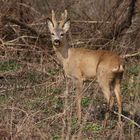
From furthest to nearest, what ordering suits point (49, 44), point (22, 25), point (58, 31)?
point (49, 44) → point (22, 25) → point (58, 31)

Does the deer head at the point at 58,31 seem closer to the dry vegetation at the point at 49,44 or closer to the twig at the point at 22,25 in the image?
the dry vegetation at the point at 49,44

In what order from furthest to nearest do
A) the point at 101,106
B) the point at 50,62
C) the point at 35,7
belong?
the point at 35,7, the point at 50,62, the point at 101,106

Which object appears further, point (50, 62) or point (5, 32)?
point (5, 32)

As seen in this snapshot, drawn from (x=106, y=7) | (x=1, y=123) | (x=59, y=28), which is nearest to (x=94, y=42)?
(x=106, y=7)

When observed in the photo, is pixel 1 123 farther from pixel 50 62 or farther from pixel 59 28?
pixel 50 62

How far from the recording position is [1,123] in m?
6.93

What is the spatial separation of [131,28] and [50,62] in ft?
8.70

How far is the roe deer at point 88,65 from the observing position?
28.8 ft

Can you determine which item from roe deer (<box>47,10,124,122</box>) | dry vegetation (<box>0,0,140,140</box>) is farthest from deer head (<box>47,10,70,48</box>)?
dry vegetation (<box>0,0,140,140</box>)

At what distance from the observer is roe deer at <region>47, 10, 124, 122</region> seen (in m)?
8.78

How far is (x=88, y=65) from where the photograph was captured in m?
9.35

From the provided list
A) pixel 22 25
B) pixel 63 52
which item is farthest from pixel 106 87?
pixel 22 25

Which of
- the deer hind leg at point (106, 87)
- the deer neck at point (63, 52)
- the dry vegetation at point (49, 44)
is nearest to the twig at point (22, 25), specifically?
the dry vegetation at point (49, 44)

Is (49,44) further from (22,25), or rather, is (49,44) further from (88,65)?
(88,65)
